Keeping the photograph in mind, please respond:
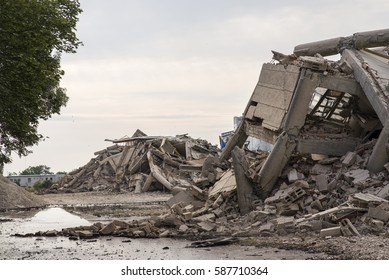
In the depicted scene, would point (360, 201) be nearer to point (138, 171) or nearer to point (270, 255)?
point (270, 255)

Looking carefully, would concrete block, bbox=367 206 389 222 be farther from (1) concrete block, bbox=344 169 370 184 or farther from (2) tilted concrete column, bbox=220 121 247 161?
(2) tilted concrete column, bbox=220 121 247 161

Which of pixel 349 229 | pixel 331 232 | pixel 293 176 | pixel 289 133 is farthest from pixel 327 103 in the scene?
pixel 331 232

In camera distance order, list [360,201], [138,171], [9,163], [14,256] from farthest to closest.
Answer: [138,171] → [9,163] → [360,201] → [14,256]

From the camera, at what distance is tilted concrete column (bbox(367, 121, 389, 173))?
17.9 metres

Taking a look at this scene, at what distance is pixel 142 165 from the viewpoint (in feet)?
138

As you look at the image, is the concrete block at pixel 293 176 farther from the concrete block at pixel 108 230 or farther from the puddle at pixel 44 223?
the puddle at pixel 44 223

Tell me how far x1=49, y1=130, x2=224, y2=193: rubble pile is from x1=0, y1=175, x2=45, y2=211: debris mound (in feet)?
25.7

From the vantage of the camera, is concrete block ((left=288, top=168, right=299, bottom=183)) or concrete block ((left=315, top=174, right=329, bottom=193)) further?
concrete block ((left=288, top=168, right=299, bottom=183))

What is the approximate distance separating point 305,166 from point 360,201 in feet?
12.1

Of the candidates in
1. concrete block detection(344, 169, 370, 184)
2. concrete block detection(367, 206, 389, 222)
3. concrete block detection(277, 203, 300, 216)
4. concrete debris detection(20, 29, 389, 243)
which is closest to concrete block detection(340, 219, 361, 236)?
concrete debris detection(20, 29, 389, 243)

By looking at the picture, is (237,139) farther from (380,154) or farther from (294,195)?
(380,154)

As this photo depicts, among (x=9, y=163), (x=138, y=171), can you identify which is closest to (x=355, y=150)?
(x=9, y=163)

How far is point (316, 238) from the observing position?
1478cm

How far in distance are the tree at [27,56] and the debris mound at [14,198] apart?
2951 millimetres
